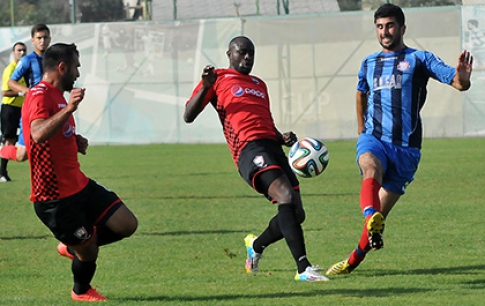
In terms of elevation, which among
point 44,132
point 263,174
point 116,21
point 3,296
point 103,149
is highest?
point 44,132

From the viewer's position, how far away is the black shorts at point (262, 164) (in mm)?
7234

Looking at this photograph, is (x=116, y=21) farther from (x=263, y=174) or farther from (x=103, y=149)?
(x=263, y=174)

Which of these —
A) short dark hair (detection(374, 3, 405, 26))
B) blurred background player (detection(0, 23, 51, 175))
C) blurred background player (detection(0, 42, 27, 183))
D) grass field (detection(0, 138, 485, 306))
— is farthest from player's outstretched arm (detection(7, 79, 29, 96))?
short dark hair (detection(374, 3, 405, 26))

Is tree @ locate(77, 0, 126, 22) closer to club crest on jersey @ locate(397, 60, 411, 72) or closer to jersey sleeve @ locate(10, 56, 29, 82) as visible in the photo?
jersey sleeve @ locate(10, 56, 29, 82)

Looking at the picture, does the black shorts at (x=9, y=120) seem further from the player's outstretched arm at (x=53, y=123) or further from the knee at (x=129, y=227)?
the player's outstretched arm at (x=53, y=123)

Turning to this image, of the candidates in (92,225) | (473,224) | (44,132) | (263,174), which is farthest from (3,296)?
(473,224)

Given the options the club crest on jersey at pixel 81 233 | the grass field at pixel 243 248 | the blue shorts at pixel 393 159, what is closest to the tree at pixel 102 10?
the grass field at pixel 243 248

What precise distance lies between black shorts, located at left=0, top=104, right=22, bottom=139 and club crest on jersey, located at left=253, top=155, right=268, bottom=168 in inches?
363

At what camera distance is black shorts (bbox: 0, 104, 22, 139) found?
51.5 ft

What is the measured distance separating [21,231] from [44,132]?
4.87 meters

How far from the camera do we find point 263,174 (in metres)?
7.23

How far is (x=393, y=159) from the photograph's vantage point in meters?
7.32

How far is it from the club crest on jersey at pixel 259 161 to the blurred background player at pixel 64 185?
48.1 inches

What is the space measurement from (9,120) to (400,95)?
9.96m
